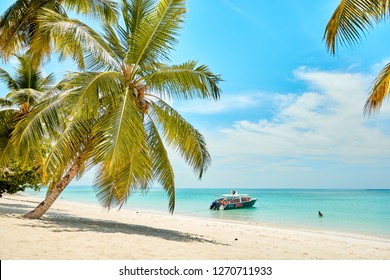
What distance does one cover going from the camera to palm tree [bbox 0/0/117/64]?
39.6 ft

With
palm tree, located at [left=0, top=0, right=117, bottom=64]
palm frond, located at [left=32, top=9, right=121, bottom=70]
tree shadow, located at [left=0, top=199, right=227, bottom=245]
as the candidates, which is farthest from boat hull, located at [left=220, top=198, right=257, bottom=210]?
palm frond, located at [left=32, top=9, right=121, bottom=70]

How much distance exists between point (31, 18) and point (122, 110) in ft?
21.8

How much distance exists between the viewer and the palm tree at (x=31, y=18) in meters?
12.1

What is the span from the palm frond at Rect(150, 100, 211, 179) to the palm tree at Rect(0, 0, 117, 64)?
4.65m

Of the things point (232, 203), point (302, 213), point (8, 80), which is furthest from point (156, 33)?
point (302, 213)

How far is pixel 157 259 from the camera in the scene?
6.54 meters

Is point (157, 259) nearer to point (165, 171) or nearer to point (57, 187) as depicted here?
point (165, 171)

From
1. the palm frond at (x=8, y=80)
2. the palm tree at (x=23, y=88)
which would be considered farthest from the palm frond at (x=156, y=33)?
the palm frond at (x=8, y=80)

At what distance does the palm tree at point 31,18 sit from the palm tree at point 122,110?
8.44 feet

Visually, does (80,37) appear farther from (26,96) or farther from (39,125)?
(26,96)

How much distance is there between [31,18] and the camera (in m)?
12.5

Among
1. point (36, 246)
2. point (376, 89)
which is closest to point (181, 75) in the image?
point (376, 89)

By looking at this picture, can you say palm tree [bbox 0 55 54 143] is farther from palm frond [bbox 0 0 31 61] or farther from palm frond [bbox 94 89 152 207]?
palm frond [bbox 94 89 152 207]
